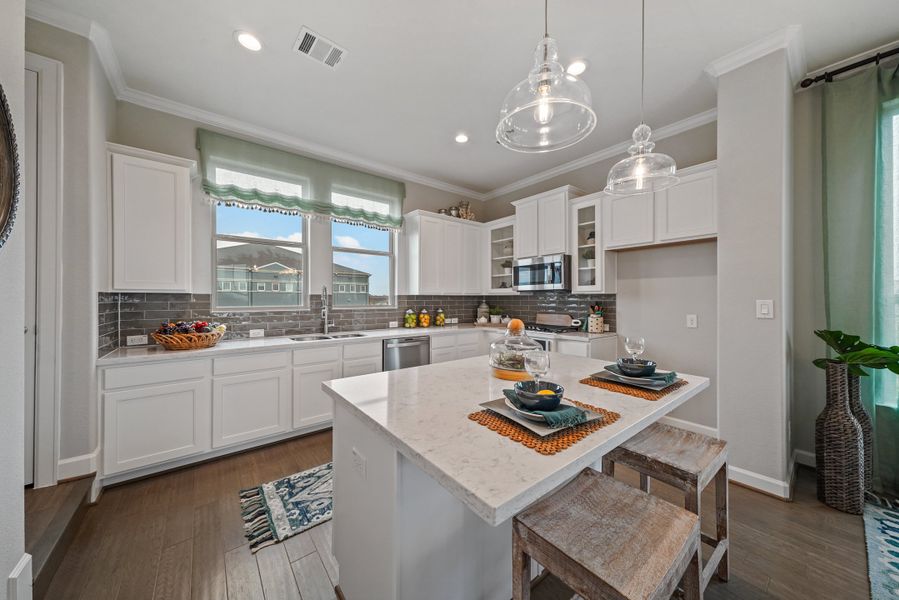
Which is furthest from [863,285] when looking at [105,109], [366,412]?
[105,109]

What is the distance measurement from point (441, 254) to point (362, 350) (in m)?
1.70

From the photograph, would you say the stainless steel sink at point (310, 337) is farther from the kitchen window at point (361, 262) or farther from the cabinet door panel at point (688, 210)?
the cabinet door panel at point (688, 210)

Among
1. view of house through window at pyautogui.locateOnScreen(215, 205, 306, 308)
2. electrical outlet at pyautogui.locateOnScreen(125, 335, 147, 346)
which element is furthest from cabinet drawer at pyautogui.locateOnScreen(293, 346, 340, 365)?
electrical outlet at pyautogui.locateOnScreen(125, 335, 147, 346)

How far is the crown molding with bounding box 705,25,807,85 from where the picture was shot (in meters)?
2.04

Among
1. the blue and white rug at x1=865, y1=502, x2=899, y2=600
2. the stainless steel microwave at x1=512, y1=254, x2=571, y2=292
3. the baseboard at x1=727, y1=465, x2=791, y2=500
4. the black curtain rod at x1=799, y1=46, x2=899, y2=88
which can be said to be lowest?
the blue and white rug at x1=865, y1=502, x2=899, y2=600

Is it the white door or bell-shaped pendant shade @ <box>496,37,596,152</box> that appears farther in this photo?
the white door

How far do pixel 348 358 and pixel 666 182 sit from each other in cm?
280

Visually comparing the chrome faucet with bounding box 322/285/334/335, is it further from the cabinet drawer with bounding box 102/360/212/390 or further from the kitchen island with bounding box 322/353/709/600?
the kitchen island with bounding box 322/353/709/600

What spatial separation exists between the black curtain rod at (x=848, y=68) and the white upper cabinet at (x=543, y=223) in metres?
1.79

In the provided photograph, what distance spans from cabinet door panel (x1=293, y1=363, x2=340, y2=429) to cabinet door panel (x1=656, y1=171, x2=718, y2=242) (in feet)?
10.6

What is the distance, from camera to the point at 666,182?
5.82ft

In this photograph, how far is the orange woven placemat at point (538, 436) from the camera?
0.92m

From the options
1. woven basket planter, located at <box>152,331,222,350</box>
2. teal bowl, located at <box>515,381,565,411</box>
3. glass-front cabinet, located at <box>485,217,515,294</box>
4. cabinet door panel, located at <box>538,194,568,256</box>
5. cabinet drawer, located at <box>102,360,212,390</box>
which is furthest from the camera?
glass-front cabinet, located at <box>485,217,515,294</box>

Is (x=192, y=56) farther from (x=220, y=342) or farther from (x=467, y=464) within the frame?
(x=467, y=464)
